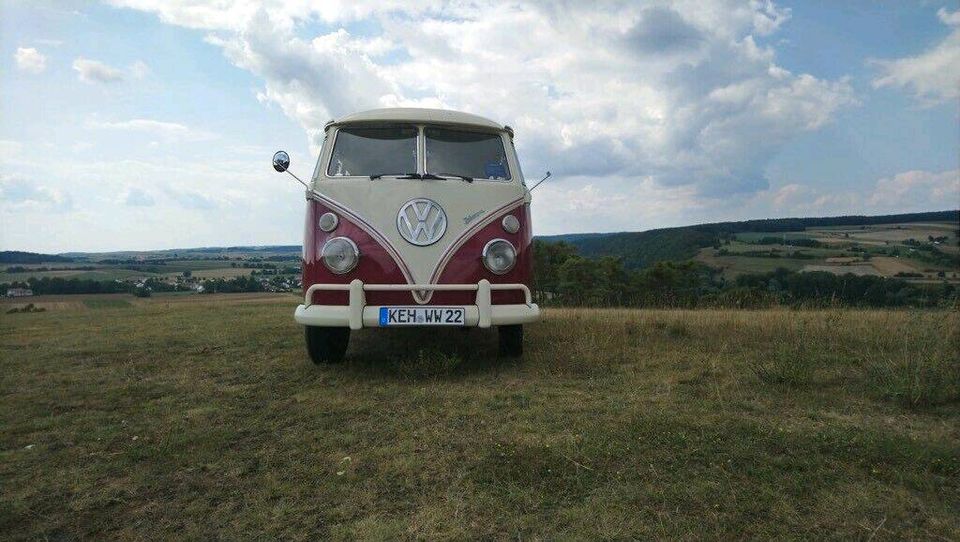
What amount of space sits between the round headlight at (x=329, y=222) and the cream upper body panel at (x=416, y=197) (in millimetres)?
134

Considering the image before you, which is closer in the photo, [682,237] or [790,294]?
[790,294]

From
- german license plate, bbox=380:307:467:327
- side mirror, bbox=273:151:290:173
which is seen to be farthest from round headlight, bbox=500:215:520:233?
side mirror, bbox=273:151:290:173

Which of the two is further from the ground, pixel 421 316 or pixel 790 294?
pixel 421 316

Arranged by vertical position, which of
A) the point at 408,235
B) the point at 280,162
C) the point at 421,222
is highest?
the point at 280,162

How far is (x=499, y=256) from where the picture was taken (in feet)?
15.0

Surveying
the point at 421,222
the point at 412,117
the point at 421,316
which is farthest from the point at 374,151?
the point at 421,316

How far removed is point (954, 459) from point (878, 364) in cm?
187

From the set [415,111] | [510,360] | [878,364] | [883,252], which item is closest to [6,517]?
[510,360]

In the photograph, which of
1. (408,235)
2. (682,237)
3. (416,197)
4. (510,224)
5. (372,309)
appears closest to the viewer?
(372,309)

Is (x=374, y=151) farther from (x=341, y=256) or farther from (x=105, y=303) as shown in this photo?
(x=105, y=303)

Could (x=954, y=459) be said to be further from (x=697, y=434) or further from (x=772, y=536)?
(x=772, y=536)

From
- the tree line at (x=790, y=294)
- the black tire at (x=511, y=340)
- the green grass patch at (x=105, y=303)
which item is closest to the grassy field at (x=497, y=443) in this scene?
the black tire at (x=511, y=340)

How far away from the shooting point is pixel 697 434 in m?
3.02

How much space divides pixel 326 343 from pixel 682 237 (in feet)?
166
